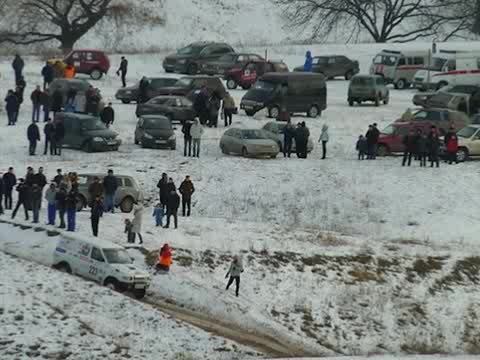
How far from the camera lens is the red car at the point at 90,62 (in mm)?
62812

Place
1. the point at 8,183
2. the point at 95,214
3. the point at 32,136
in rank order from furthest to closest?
the point at 32,136, the point at 8,183, the point at 95,214

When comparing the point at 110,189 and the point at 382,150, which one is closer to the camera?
the point at 110,189

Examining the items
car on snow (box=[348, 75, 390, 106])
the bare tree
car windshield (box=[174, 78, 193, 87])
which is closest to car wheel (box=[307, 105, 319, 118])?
car on snow (box=[348, 75, 390, 106])

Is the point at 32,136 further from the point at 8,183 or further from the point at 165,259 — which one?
the point at 165,259

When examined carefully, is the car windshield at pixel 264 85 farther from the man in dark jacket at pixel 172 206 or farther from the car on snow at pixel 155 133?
the man in dark jacket at pixel 172 206

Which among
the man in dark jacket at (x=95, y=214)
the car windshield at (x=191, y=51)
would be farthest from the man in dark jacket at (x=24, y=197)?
the car windshield at (x=191, y=51)

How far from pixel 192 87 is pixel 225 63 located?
10.1 meters

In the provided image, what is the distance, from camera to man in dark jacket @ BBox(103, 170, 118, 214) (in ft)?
128

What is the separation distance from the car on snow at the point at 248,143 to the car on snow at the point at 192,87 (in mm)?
6835

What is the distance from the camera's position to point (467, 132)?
49125 mm

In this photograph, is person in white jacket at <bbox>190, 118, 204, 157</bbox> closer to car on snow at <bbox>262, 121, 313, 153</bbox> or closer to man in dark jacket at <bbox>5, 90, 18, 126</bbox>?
car on snow at <bbox>262, 121, 313, 153</bbox>

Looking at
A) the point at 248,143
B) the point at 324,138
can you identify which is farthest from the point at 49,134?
the point at 324,138

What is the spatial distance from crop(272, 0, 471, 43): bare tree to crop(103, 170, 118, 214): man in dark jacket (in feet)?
154

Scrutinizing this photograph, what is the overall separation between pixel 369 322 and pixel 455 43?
4848cm
